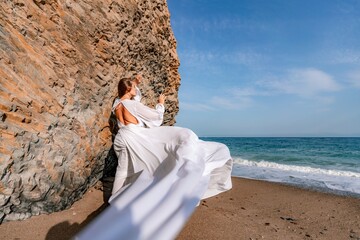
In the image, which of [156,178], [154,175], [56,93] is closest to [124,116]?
[56,93]

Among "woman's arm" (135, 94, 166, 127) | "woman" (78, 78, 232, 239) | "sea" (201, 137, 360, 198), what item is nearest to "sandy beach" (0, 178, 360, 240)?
"woman" (78, 78, 232, 239)

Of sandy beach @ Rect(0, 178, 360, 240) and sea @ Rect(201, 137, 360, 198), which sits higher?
sandy beach @ Rect(0, 178, 360, 240)

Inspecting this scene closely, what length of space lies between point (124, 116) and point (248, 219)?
3.38m

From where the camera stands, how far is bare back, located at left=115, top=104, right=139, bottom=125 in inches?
186

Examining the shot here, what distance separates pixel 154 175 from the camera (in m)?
3.81

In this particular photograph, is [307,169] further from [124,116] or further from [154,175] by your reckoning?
[154,175]

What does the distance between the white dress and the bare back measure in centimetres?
7

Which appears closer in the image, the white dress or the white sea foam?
the white dress

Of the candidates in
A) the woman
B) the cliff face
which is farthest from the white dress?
the cliff face

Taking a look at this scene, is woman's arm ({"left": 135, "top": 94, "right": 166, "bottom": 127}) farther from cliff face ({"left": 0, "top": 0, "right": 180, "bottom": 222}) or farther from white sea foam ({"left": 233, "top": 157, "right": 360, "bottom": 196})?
white sea foam ({"left": 233, "top": 157, "right": 360, "bottom": 196})

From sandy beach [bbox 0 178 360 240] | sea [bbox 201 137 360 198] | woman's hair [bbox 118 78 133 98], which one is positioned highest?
woman's hair [bbox 118 78 133 98]

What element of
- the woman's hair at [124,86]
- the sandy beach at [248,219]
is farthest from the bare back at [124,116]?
the sandy beach at [248,219]

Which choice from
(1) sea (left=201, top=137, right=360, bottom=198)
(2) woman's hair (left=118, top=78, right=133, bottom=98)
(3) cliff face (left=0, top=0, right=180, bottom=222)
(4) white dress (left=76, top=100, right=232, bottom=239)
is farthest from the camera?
(1) sea (left=201, top=137, right=360, bottom=198)

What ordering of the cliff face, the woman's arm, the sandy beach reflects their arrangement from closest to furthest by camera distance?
1. the cliff face
2. the sandy beach
3. the woman's arm
